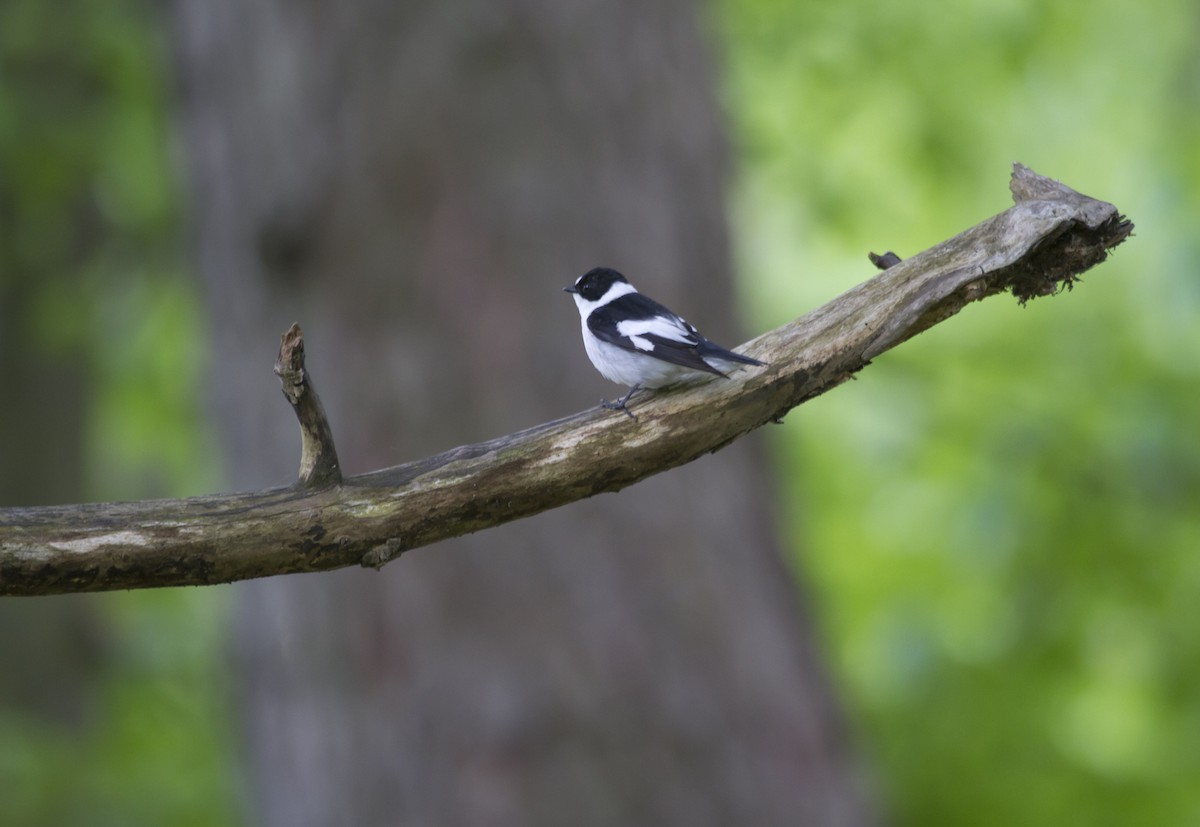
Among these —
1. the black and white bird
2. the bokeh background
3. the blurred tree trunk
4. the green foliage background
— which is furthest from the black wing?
the green foliage background

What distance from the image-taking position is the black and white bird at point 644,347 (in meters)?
2.48

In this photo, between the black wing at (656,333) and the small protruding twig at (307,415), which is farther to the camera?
the black wing at (656,333)

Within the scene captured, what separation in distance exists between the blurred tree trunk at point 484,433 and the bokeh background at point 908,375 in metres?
1.07

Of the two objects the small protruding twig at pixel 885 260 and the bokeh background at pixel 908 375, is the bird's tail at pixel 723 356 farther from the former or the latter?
the bokeh background at pixel 908 375

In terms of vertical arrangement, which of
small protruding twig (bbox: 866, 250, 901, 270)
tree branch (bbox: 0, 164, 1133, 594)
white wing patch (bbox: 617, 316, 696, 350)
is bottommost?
tree branch (bbox: 0, 164, 1133, 594)

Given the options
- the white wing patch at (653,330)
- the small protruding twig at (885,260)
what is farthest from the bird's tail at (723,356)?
the small protruding twig at (885,260)

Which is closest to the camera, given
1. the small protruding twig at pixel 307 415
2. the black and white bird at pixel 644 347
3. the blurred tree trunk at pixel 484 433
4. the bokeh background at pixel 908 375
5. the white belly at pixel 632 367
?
the small protruding twig at pixel 307 415

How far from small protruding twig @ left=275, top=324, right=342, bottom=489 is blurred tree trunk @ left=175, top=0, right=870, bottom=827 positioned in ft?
12.4

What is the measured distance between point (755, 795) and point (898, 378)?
183 inches

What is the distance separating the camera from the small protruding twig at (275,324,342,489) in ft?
6.49

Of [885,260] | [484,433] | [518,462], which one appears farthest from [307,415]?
[484,433]

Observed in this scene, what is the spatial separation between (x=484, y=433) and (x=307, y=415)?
399 centimetres

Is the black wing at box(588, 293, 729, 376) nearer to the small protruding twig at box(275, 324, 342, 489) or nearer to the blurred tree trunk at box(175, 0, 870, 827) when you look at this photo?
the small protruding twig at box(275, 324, 342, 489)

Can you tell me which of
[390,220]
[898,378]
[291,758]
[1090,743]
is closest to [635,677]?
[291,758]
